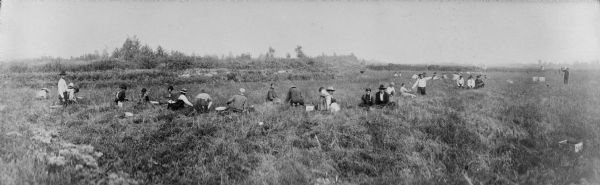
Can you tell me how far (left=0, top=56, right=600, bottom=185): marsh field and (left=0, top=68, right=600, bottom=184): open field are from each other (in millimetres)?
30

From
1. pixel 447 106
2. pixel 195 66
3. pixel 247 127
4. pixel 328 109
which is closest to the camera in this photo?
pixel 247 127

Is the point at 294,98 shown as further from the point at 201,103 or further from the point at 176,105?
the point at 176,105

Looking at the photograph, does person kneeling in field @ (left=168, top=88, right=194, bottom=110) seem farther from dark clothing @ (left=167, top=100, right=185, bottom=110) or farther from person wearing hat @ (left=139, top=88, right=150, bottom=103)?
person wearing hat @ (left=139, top=88, right=150, bottom=103)

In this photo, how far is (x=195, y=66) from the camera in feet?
86.5

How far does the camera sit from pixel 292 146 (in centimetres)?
908

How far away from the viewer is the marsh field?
734cm

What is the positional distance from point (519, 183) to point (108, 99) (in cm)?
1371

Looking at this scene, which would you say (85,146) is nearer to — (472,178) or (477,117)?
(472,178)

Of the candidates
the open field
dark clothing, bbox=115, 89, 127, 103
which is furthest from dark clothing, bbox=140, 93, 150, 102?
the open field

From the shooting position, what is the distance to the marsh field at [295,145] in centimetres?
734

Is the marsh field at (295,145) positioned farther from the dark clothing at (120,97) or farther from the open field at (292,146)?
the dark clothing at (120,97)

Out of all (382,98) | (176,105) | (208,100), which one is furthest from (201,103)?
(382,98)

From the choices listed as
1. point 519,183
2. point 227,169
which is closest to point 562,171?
point 519,183

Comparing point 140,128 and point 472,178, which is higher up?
point 140,128
